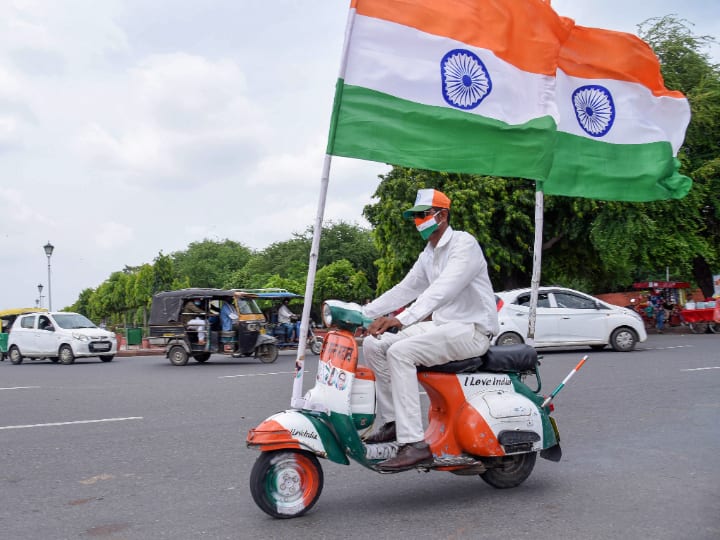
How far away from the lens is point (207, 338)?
1959 cm

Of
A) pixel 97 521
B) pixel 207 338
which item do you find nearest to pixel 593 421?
pixel 97 521

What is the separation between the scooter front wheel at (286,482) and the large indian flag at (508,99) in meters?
2.02

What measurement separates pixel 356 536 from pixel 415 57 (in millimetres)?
3421

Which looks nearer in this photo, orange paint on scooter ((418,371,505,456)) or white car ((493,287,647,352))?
orange paint on scooter ((418,371,505,456))

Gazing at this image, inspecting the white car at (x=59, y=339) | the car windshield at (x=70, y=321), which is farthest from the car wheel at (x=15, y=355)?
the car windshield at (x=70, y=321)

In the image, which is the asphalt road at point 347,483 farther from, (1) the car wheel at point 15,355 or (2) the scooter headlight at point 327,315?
(1) the car wheel at point 15,355

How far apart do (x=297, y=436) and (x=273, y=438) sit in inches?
5.8

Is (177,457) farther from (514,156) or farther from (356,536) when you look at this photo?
(514,156)

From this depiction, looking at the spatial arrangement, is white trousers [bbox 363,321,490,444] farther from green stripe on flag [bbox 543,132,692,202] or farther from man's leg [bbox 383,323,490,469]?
green stripe on flag [bbox 543,132,692,202]

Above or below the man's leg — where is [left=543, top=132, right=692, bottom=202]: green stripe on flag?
above

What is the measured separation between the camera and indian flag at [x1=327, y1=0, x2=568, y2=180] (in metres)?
5.11

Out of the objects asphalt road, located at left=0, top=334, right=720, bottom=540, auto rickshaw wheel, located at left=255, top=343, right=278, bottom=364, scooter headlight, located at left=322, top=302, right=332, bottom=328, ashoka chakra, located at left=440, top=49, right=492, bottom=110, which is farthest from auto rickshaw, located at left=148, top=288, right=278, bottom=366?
scooter headlight, located at left=322, top=302, right=332, bottom=328

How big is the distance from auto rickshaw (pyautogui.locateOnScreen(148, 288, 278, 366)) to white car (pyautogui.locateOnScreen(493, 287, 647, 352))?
6580 millimetres

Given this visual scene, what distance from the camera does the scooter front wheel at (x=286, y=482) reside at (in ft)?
14.4
